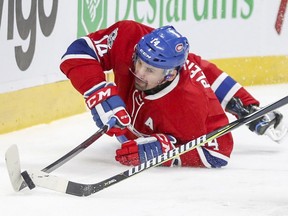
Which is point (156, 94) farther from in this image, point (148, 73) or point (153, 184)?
point (153, 184)

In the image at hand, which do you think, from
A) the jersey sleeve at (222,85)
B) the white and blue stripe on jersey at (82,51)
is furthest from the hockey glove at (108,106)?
the jersey sleeve at (222,85)

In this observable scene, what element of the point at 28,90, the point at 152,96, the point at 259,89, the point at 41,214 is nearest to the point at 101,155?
the point at 152,96

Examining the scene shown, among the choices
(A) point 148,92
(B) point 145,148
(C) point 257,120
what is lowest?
(C) point 257,120

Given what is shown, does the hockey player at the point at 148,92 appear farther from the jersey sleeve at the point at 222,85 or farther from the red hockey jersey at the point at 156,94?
the jersey sleeve at the point at 222,85

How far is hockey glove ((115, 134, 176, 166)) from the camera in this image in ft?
Result: 11.0

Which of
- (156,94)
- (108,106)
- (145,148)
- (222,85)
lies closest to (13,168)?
(108,106)

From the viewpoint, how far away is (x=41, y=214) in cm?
268

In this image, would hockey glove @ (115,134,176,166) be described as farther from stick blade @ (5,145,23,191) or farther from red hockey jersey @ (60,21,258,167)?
stick blade @ (5,145,23,191)

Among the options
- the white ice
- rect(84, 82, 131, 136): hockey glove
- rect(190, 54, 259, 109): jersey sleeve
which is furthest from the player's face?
rect(190, 54, 259, 109): jersey sleeve

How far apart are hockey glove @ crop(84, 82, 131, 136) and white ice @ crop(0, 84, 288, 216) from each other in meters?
0.21

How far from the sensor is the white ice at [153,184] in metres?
2.78

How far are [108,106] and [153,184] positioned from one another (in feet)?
1.06

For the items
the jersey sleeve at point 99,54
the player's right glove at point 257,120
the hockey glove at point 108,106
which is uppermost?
the jersey sleeve at point 99,54

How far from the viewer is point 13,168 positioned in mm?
3010
